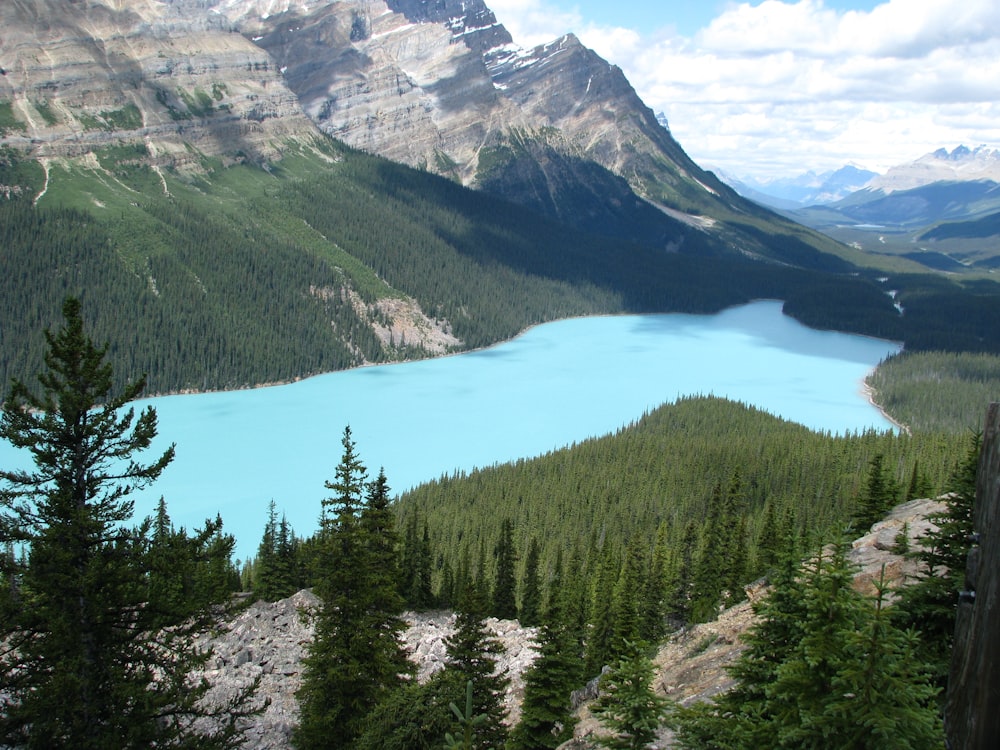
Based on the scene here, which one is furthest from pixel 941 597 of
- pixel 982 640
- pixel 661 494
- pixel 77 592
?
pixel 661 494

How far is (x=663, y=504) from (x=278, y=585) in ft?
130

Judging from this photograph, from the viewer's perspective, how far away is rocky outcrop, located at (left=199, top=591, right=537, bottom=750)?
3025cm

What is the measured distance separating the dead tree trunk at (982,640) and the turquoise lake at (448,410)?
230 feet

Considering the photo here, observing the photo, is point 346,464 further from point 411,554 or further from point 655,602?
point 411,554

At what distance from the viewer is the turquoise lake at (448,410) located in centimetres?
8681

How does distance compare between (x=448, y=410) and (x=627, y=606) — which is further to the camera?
(x=448, y=410)

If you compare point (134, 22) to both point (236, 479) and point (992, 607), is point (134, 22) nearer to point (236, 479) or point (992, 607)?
point (236, 479)

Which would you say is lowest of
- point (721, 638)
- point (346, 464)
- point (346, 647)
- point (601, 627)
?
point (601, 627)

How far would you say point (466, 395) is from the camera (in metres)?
133

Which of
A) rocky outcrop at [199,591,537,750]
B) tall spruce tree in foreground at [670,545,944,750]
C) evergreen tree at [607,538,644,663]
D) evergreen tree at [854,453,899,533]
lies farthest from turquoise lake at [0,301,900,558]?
tall spruce tree in foreground at [670,545,944,750]

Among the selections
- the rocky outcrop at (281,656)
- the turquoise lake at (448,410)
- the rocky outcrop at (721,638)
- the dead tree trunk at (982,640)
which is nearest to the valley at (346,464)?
the rocky outcrop at (281,656)

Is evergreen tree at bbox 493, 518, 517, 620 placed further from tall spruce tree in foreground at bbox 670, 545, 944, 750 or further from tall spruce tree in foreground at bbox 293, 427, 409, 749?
tall spruce tree in foreground at bbox 670, 545, 944, 750

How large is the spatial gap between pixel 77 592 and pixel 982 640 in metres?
13.4

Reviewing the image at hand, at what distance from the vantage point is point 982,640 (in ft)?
16.9
